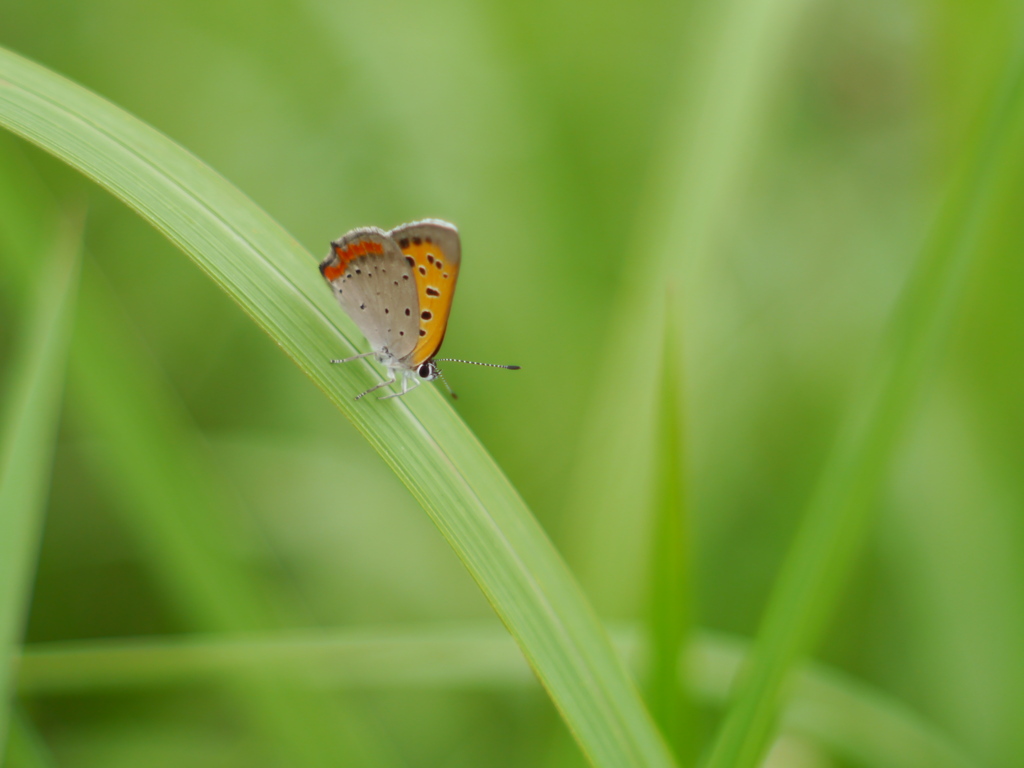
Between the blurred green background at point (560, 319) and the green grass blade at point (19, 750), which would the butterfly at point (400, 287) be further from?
the green grass blade at point (19, 750)

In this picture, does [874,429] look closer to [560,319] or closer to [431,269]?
[431,269]

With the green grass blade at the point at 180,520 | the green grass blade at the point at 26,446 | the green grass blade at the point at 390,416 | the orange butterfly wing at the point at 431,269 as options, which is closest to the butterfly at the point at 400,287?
the orange butterfly wing at the point at 431,269

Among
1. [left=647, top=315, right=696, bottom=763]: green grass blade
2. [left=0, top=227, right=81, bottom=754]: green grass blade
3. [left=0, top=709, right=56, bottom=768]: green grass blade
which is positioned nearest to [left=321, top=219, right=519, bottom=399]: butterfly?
[left=647, top=315, right=696, bottom=763]: green grass blade

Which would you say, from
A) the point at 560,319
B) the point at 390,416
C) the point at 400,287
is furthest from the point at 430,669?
the point at 560,319

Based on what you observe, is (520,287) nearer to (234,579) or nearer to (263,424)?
(263,424)

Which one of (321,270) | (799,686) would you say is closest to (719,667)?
(799,686)

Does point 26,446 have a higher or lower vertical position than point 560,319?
lower
